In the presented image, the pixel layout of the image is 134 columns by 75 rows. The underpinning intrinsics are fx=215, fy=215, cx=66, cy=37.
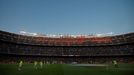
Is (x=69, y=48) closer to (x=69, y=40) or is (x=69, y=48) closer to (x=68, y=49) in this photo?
(x=68, y=49)

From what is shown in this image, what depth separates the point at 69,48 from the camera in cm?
3984

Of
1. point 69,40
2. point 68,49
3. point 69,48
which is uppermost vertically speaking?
point 69,40

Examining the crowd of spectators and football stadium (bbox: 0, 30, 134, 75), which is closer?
football stadium (bbox: 0, 30, 134, 75)

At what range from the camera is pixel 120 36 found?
36.2 metres

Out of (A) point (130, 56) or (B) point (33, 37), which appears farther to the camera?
(B) point (33, 37)

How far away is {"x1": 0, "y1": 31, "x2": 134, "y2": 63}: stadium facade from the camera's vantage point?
32688 millimetres

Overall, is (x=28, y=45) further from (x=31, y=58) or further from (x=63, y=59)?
(x=63, y=59)

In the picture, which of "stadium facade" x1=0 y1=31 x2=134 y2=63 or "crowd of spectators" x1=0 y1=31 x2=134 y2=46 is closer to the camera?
"stadium facade" x1=0 y1=31 x2=134 y2=63

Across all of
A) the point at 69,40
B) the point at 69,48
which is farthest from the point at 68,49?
the point at 69,40

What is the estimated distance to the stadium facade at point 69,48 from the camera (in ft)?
107

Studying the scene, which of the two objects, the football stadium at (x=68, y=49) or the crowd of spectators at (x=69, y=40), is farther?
the crowd of spectators at (x=69, y=40)

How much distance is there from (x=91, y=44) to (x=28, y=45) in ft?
36.8

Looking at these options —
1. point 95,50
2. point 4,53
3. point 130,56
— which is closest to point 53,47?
point 95,50

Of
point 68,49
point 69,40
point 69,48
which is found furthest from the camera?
point 69,40
